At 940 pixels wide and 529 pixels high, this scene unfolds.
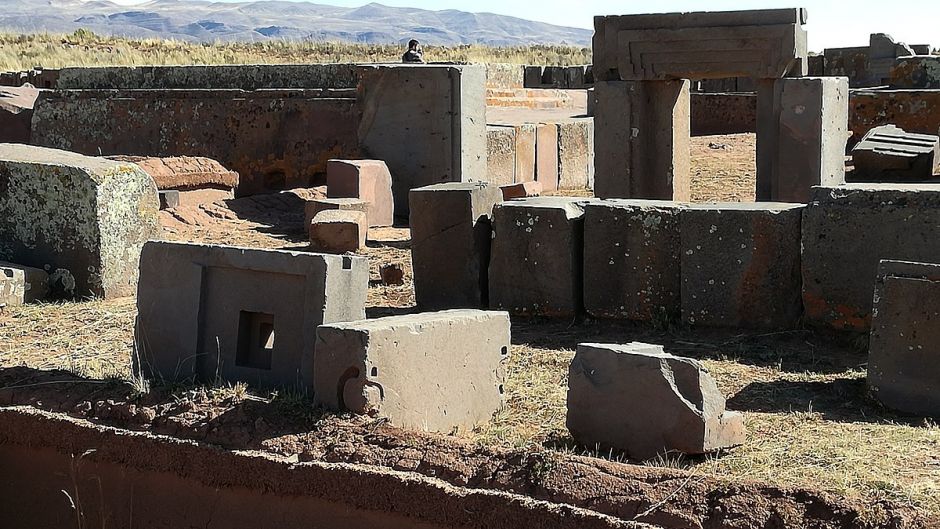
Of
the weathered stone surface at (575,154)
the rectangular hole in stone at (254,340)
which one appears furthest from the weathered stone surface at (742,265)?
the weathered stone surface at (575,154)

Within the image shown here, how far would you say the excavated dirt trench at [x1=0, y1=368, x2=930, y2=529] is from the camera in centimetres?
434

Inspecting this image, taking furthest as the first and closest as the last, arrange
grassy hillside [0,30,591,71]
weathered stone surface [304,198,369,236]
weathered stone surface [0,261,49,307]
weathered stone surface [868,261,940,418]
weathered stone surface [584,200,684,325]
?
1. grassy hillside [0,30,591,71]
2. weathered stone surface [304,198,369,236]
3. weathered stone surface [0,261,49,307]
4. weathered stone surface [584,200,684,325]
5. weathered stone surface [868,261,940,418]

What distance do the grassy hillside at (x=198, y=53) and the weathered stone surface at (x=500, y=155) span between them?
57.4 feet

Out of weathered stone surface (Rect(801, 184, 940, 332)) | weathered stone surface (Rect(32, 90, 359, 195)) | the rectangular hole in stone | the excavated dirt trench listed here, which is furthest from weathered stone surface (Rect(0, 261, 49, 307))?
weathered stone surface (Rect(32, 90, 359, 195))

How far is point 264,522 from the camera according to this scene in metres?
5.43

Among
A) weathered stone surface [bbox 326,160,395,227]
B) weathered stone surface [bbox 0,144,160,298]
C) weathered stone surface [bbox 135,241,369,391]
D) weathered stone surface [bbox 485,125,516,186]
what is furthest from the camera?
weathered stone surface [bbox 485,125,516,186]

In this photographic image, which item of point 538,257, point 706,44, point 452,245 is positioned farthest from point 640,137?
point 538,257

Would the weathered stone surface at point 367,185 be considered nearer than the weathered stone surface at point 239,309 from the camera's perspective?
No

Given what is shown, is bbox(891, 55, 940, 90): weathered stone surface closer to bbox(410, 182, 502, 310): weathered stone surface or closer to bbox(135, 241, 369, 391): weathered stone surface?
bbox(410, 182, 502, 310): weathered stone surface

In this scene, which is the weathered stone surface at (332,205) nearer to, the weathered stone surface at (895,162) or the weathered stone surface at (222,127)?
the weathered stone surface at (222,127)

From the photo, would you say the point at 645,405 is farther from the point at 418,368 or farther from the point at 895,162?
the point at 895,162

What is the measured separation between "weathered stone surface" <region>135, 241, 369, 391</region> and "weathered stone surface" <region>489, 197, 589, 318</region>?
7.59 feet

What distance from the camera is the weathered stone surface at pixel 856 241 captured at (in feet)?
22.8

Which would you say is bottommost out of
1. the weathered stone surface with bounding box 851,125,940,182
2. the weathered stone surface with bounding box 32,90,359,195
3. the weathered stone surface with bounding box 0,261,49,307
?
the weathered stone surface with bounding box 0,261,49,307
